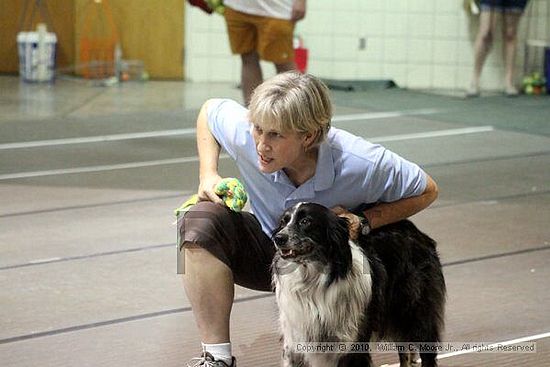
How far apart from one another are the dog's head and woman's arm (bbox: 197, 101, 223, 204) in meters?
0.44

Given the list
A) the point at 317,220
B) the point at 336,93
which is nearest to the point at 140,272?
the point at 317,220

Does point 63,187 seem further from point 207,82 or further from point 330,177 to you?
point 207,82

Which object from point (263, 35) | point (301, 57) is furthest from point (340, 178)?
point (301, 57)

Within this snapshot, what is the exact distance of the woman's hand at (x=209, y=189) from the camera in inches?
126

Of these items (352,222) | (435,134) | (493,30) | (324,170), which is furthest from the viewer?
(493,30)

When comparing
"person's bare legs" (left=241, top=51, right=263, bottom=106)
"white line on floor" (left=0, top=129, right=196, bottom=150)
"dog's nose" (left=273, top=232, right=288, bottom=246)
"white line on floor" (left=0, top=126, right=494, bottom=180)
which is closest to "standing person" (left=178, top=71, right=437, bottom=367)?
"dog's nose" (left=273, top=232, right=288, bottom=246)

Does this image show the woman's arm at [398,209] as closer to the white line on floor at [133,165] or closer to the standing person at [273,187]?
the standing person at [273,187]

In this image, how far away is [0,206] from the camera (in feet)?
18.3

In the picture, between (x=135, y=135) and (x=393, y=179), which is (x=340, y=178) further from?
(x=135, y=135)

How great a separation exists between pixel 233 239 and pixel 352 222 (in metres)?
0.43

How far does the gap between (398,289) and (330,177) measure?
1.21 ft

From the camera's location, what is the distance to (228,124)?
3.29 metres

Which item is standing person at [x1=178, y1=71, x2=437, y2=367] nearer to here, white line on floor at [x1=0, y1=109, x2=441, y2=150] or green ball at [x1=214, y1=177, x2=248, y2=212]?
green ball at [x1=214, y1=177, x2=248, y2=212]

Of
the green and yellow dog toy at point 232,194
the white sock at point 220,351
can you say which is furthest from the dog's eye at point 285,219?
the white sock at point 220,351
